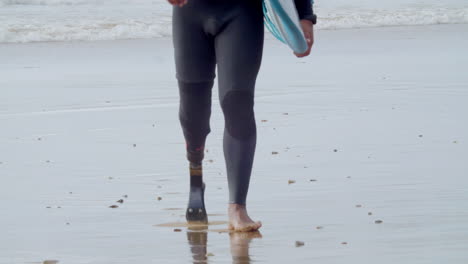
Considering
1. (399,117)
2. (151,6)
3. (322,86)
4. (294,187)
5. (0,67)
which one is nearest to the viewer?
(294,187)

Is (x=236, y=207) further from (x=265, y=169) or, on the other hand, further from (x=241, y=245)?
(x=265, y=169)

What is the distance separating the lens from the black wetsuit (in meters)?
4.61

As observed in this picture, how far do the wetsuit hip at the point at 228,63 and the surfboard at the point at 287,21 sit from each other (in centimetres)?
5

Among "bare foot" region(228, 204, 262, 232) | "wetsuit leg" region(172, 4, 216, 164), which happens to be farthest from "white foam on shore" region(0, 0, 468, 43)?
"bare foot" region(228, 204, 262, 232)

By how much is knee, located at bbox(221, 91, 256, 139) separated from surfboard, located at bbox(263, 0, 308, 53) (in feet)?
0.92

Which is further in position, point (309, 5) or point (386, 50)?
point (386, 50)

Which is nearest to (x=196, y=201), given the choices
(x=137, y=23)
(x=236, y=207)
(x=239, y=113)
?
(x=236, y=207)

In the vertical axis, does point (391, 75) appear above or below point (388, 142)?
below

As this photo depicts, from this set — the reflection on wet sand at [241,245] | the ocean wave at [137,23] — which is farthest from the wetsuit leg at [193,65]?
the ocean wave at [137,23]

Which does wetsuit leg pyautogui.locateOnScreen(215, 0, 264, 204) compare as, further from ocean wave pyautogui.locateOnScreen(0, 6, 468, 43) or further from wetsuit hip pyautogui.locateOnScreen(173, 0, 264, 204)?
ocean wave pyautogui.locateOnScreen(0, 6, 468, 43)

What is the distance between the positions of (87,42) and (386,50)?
687 cm

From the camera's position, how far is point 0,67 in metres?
14.5

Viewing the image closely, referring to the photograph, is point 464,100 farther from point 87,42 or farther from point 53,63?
point 87,42

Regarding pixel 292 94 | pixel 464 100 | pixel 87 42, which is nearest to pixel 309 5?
pixel 464 100
